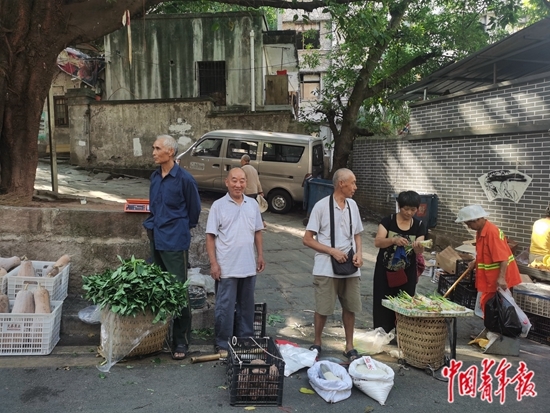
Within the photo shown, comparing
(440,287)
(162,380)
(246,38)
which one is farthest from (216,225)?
(246,38)

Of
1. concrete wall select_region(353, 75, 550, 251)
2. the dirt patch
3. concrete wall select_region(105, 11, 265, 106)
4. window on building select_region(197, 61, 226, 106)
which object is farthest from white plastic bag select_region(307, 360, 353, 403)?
window on building select_region(197, 61, 226, 106)

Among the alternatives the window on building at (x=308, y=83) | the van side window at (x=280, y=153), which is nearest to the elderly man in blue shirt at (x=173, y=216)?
the van side window at (x=280, y=153)

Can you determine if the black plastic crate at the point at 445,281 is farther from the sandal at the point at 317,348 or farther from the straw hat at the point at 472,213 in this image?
the sandal at the point at 317,348

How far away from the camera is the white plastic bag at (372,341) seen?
434 centimetres

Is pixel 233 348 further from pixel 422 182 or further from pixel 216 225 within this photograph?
pixel 422 182

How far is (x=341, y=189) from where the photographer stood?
4070 mm

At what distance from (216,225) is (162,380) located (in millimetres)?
1339

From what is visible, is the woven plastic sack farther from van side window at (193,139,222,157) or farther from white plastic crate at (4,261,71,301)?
van side window at (193,139,222,157)

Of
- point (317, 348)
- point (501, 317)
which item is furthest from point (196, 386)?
point (501, 317)

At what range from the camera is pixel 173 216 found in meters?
4.00

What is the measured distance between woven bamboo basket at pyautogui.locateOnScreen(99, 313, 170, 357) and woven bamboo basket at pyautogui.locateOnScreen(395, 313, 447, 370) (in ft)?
7.12

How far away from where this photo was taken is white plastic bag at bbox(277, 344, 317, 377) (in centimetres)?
381

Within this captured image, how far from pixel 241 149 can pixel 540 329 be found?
810 cm

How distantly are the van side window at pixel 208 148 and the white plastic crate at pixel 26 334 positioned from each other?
818 centimetres
